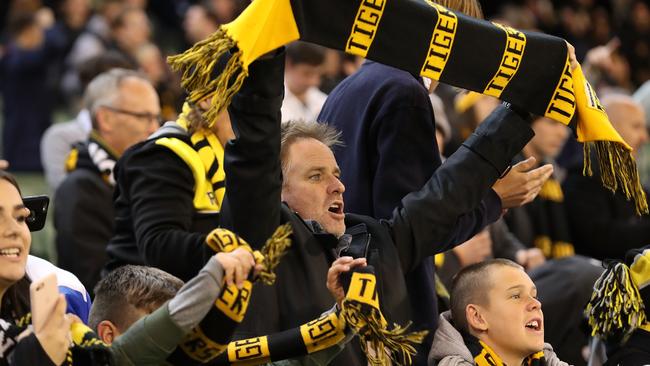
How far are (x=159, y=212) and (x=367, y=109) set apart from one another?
86 centimetres

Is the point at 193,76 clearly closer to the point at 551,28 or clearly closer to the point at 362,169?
the point at 362,169

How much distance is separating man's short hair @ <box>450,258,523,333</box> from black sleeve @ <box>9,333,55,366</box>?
5.55 feet

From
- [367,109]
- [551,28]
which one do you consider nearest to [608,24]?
[551,28]

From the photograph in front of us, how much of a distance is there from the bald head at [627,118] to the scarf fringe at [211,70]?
4.94 m

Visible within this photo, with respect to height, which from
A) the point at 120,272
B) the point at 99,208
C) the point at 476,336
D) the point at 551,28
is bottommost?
the point at 551,28

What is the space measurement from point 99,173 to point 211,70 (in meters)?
3.10

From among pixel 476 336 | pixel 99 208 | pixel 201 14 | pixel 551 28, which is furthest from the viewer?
pixel 551 28

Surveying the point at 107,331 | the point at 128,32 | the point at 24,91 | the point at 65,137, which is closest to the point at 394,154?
the point at 107,331

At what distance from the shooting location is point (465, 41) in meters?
4.16

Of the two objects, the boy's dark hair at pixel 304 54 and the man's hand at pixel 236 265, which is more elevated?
the man's hand at pixel 236 265

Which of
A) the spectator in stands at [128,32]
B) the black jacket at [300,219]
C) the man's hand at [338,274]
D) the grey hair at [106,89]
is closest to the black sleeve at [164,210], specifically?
the black jacket at [300,219]

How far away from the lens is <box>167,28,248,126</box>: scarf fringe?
11.7 ft

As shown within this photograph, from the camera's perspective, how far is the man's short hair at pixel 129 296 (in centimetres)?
383

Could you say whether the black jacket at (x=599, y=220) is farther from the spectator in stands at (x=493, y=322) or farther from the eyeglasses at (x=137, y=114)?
the spectator in stands at (x=493, y=322)
